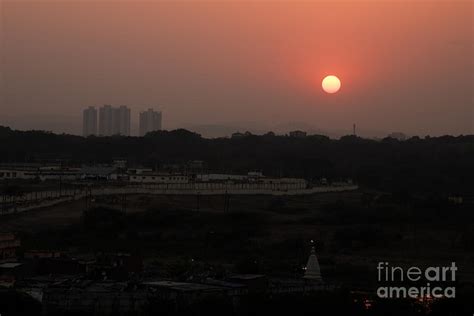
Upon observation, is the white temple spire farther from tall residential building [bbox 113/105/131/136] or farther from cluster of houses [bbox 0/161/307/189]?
tall residential building [bbox 113/105/131/136]

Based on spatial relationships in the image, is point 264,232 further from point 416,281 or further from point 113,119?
point 113,119

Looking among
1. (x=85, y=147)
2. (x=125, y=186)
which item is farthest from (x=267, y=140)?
(x=125, y=186)

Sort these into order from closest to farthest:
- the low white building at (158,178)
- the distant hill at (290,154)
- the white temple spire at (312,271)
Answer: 1. the white temple spire at (312,271)
2. the low white building at (158,178)
3. the distant hill at (290,154)

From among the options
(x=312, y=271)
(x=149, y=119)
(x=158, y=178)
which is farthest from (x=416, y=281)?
(x=149, y=119)

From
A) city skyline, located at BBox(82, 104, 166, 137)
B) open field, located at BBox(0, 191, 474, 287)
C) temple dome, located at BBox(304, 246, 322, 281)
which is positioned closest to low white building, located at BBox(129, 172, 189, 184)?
open field, located at BBox(0, 191, 474, 287)

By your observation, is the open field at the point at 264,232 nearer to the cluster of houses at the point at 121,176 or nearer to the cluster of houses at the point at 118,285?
the cluster of houses at the point at 118,285

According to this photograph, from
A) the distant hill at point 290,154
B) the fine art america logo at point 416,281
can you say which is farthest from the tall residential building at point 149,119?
the fine art america logo at point 416,281
